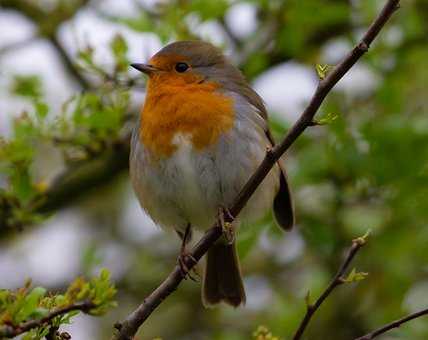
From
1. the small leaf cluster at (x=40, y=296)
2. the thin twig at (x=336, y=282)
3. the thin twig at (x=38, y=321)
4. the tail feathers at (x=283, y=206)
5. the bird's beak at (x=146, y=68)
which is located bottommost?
the thin twig at (x=38, y=321)

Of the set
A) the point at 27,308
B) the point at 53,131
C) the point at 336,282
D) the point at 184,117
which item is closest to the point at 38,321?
the point at 27,308

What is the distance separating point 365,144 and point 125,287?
2184 mm

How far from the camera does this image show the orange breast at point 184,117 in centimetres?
480

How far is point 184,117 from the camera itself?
15.9 ft

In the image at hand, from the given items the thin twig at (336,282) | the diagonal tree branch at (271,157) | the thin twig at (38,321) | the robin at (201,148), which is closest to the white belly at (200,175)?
the robin at (201,148)

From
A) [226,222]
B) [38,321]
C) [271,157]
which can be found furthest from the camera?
[226,222]

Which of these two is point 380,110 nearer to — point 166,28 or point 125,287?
point 166,28

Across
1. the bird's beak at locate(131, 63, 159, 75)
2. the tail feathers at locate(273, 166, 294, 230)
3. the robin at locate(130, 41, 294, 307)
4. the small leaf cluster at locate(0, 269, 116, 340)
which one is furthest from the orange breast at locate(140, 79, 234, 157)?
the small leaf cluster at locate(0, 269, 116, 340)

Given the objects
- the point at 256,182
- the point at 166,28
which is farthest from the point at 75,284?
the point at 166,28

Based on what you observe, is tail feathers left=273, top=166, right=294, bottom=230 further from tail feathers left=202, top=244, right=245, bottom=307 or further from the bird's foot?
the bird's foot

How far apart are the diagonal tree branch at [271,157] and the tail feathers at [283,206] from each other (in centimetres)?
119

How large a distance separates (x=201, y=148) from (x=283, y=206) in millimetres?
831

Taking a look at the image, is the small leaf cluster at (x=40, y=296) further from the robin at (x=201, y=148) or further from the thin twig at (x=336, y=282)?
the robin at (x=201, y=148)

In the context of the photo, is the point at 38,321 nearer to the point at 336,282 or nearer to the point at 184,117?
the point at 336,282
